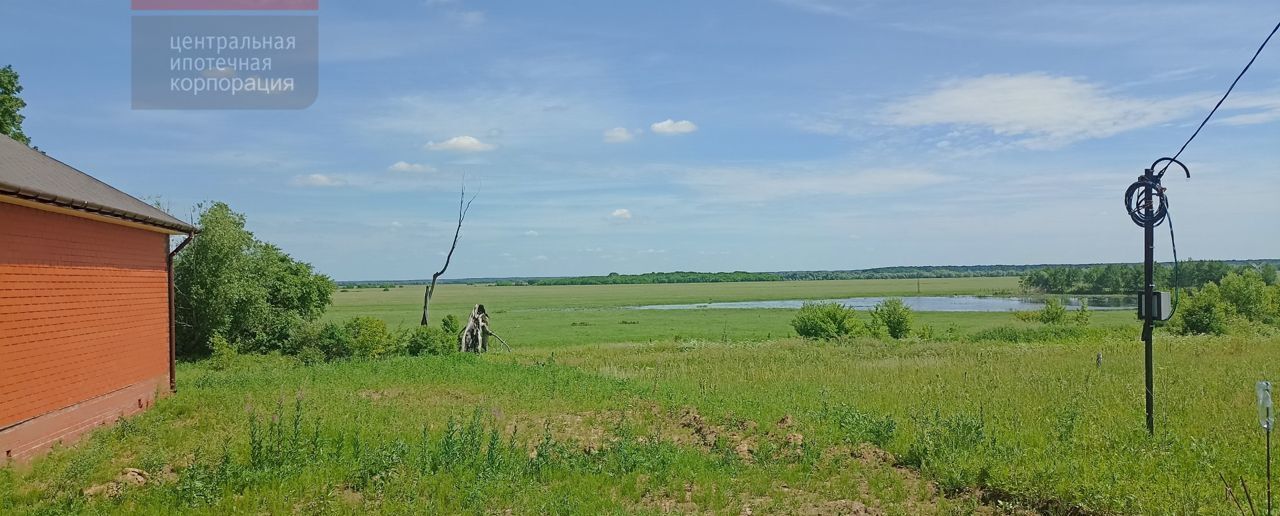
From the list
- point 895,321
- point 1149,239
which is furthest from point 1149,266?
point 895,321

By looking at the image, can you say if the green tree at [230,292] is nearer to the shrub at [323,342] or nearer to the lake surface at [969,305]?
the shrub at [323,342]

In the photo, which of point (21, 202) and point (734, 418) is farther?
point (734, 418)

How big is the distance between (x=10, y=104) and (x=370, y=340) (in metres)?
11.9

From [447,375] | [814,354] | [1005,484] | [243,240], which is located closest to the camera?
[1005,484]

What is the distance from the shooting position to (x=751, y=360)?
21750 millimetres

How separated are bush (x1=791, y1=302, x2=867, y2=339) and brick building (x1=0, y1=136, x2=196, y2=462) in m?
25.1

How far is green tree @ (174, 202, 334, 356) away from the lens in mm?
24562

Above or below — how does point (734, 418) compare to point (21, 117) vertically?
below

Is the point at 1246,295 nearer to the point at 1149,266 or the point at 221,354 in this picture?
the point at 1149,266

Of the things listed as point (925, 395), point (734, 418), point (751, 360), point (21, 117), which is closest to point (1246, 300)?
point (751, 360)

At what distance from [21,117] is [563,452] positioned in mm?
21668

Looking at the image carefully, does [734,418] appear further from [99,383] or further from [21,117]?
[21,117]

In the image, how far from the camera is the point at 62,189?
419 inches

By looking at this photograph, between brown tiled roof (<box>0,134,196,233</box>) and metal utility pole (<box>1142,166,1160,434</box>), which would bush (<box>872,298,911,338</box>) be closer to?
metal utility pole (<box>1142,166,1160,434</box>)
